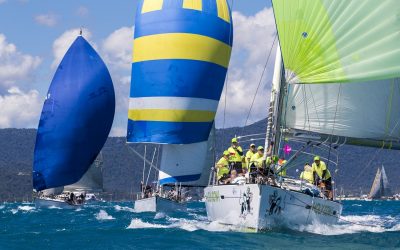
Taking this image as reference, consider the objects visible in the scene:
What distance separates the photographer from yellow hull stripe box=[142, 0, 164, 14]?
103ft

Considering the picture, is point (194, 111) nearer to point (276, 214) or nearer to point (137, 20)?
point (137, 20)

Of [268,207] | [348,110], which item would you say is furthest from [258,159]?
[348,110]

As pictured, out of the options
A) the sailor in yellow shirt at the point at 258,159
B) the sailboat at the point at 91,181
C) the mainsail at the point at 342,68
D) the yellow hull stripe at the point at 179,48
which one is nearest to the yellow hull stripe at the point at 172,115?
the yellow hull stripe at the point at 179,48

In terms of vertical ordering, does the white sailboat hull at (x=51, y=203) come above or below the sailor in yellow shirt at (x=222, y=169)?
below

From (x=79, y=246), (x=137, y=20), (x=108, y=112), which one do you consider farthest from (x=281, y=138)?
(x=108, y=112)

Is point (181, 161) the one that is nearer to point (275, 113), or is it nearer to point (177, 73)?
point (177, 73)

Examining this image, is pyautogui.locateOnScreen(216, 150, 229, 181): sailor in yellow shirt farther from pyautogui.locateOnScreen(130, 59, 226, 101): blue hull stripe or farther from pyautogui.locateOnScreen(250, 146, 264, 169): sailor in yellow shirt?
pyautogui.locateOnScreen(130, 59, 226, 101): blue hull stripe

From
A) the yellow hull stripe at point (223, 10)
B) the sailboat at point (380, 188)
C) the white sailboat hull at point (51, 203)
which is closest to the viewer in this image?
the yellow hull stripe at point (223, 10)

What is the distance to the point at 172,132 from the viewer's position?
30.4 meters

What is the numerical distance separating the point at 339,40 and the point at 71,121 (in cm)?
1952

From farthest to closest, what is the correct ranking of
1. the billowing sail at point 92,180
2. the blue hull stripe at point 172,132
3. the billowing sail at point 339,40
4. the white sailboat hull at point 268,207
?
the billowing sail at point 92,180, the blue hull stripe at point 172,132, the white sailboat hull at point 268,207, the billowing sail at point 339,40

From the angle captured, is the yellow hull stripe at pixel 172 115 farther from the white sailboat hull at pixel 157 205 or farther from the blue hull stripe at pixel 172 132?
the white sailboat hull at pixel 157 205

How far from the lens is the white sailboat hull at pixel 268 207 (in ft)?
70.5

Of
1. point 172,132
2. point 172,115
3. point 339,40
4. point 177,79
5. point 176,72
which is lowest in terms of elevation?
point 172,132
